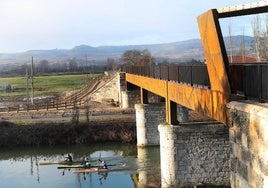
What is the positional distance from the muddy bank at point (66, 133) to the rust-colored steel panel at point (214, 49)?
31.9 m

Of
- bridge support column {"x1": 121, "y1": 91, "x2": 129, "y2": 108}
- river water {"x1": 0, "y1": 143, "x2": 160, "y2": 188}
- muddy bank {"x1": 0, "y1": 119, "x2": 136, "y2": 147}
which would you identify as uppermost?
bridge support column {"x1": 121, "y1": 91, "x2": 129, "y2": 108}

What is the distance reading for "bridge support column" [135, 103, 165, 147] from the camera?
42594 millimetres

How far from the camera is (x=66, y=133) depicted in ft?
163

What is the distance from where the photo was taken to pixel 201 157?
2753cm

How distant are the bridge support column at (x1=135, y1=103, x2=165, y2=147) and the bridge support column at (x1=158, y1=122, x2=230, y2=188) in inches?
573

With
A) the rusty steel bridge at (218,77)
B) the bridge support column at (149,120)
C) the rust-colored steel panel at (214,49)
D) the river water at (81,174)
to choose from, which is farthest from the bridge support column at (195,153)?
the bridge support column at (149,120)

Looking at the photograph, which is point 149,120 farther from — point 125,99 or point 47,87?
point 47,87

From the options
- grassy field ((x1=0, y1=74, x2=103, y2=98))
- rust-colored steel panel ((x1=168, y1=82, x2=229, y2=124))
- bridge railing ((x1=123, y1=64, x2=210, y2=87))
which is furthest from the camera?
grassy field ((x1=0, y1=74, x2=103, y2=98))

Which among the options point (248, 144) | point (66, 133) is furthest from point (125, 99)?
point (248, 144)

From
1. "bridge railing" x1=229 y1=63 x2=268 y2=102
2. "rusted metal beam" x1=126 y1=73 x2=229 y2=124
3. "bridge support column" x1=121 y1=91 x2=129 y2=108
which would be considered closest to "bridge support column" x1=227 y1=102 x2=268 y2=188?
"bridge railing" x1=229 y1=63 x2=268 y2=102

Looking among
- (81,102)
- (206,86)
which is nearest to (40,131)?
(81,102)

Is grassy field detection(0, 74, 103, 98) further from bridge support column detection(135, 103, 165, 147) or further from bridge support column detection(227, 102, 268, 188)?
bridge support column detection(227, 102, 268, 188)

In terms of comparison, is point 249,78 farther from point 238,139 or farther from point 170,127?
point 170,127

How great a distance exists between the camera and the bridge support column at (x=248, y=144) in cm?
1109
